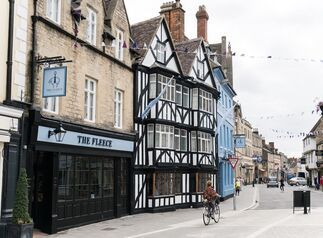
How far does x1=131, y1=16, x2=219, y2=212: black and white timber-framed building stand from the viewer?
22.8 meters

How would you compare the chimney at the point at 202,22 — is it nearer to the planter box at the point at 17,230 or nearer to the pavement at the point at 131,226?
the pavement at the point at 131,226

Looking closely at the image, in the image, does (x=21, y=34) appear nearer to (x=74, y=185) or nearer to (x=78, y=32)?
(x=78, y=32)

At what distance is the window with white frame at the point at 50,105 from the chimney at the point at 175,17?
1739 centimetres

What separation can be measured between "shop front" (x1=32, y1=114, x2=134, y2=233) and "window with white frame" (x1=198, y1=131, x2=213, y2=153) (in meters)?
8.22

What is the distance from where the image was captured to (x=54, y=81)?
1373cm

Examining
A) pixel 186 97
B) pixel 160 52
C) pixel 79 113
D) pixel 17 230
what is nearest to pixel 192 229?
pixel 79 113

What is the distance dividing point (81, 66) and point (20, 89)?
4.14 metres

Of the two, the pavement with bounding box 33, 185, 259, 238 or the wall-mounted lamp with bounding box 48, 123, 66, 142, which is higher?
the wall-mounted lamp with bounding box 48, 123, 66, 142

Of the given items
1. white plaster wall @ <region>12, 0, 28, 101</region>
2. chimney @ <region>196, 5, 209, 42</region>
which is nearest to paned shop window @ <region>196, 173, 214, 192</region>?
chimney @ <region>196, 5, 209, 42</region>

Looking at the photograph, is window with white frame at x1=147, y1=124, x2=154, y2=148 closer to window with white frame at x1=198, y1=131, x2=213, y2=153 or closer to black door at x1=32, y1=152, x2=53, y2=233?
window with white frame at x1=198, y1=131, x2=213, y2=153

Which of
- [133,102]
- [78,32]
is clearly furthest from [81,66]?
[133,102]

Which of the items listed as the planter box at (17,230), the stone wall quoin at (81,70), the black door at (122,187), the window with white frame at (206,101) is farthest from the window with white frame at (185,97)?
the planter box at (17,230)

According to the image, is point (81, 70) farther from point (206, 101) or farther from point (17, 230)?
point (206, 101)

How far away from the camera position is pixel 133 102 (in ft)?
72.8
